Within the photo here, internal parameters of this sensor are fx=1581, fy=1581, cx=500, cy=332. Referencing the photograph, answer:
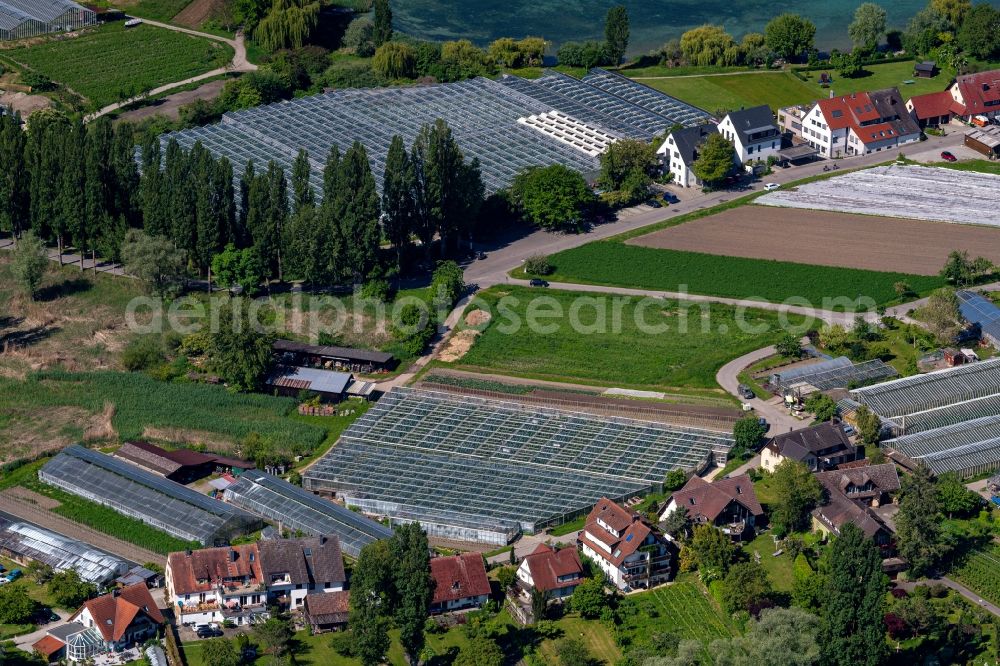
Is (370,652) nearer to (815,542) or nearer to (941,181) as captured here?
(815,542)

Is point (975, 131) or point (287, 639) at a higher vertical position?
point (975, 131)

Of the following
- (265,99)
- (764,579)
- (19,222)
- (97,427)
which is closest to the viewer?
(764,579)

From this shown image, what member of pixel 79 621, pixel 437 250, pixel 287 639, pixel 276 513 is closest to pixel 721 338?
pixel 437 250

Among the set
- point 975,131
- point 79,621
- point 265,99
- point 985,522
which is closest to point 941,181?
point 975,131

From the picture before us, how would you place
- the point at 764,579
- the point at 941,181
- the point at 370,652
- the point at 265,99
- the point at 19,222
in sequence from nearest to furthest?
the point at 370,652, the point at 764,579, the point at 19,222, the point at 941,181, the point at 265,99

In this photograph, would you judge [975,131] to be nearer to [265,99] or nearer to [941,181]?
[941,181]

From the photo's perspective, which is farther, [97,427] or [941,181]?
[941,181]

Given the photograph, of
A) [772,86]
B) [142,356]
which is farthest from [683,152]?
[142,356]

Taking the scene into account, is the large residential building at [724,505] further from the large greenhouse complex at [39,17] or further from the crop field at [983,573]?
the large greenhouse complex at [39,17]
